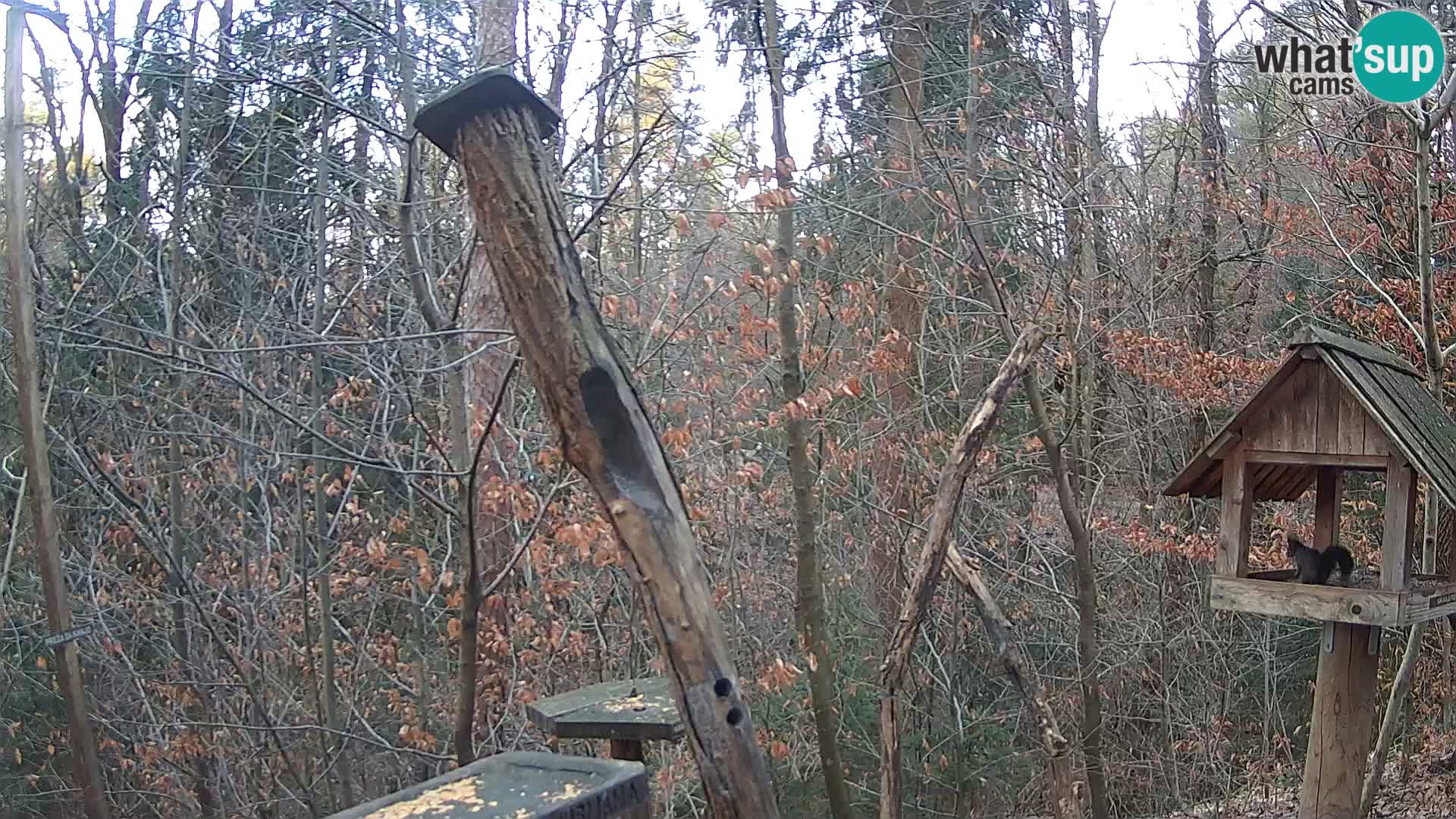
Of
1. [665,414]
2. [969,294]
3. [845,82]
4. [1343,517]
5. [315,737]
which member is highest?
[845,82]

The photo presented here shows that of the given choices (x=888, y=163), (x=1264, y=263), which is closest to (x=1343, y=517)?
(x=1264, y=263)

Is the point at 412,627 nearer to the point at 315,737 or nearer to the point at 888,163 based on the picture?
the point at 315,737

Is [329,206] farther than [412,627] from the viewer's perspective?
No

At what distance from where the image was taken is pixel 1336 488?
13.7 feet

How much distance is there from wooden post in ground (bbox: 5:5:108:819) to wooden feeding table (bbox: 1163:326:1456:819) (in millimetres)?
5446

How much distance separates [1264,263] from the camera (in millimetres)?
8633

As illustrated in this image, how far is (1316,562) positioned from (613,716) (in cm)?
248

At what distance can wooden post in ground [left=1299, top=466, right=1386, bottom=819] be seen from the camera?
3941mm

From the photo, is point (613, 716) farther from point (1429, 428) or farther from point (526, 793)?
point (1429, 428)

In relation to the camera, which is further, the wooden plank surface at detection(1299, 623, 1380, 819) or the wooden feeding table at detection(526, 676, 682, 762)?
the wooden plank surface at detection(1299, 623, 1380, 819)

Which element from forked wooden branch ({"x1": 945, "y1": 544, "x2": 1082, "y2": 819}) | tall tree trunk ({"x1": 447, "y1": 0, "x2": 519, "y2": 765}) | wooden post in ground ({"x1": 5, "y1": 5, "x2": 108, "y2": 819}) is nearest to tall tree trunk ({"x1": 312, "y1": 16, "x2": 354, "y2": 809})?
tall tree trunk ({"x1": 447, "y1": 0, "x2": 519, "y2": 765})

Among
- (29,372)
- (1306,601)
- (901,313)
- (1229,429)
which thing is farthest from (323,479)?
(1306,601)

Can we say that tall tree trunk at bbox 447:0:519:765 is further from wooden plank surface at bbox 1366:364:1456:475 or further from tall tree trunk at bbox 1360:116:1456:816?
tall tree trunk at bbox 1360:116:1456:816

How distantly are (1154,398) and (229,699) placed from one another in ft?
22.7
